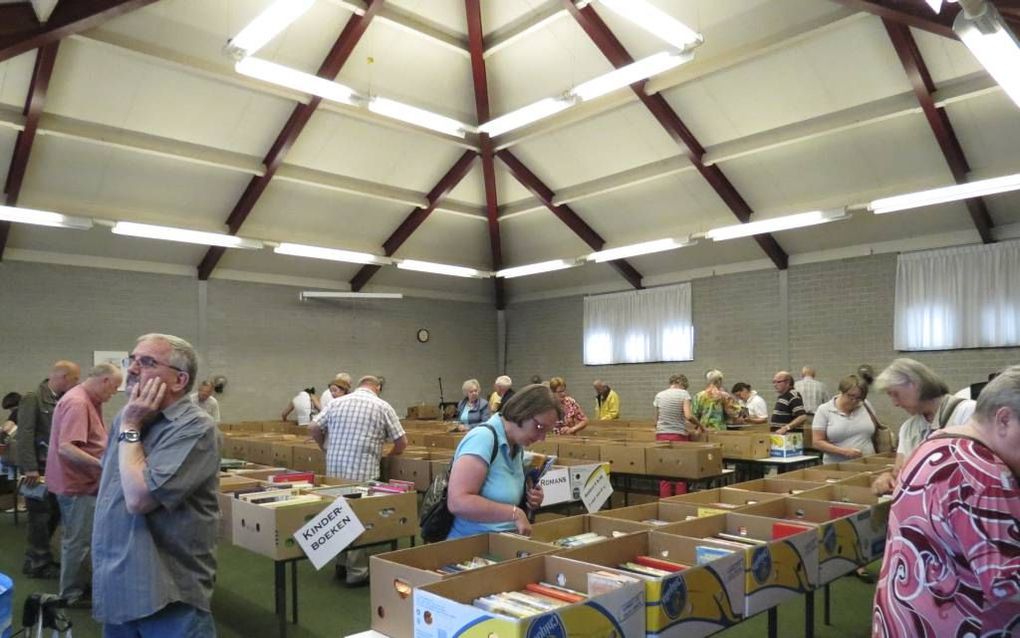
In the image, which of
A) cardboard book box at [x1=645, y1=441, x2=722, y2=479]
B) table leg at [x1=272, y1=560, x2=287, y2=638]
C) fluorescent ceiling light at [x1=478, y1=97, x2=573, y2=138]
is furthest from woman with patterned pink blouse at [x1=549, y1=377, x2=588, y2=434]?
table leg at [x1=272, y1=560, x2=287, y2=638]

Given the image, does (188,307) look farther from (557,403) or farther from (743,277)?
(557,403)

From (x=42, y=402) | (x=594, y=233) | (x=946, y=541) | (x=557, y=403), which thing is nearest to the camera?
(x=946, y=541)

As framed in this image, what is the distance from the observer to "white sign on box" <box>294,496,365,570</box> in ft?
8.85

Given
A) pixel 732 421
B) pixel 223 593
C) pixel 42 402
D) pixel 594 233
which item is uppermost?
pixel 594 233

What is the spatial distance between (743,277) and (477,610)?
36.3 feet

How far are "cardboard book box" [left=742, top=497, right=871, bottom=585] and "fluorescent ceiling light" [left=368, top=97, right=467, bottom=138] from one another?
4.90 metres

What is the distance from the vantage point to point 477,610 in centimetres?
155

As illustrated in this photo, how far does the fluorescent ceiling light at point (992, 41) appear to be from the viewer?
4.29 meters

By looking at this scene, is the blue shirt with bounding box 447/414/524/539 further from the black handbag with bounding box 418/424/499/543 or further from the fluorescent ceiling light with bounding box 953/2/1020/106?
the fluorescent ceiling light with bounding box 953/2/1020/106

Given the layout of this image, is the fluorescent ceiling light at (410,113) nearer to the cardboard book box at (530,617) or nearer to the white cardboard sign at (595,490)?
the white cardboard sign at (595,490)

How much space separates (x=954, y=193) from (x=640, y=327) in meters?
6.12

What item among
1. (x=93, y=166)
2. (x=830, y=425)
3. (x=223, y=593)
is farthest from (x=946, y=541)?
(x=93, y=166)

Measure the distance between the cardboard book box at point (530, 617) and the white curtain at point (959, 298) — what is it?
9127 mm

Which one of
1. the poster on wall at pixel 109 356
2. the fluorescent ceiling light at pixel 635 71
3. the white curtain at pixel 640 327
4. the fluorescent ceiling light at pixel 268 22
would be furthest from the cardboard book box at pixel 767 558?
the poster on wall at pixel 109 356
